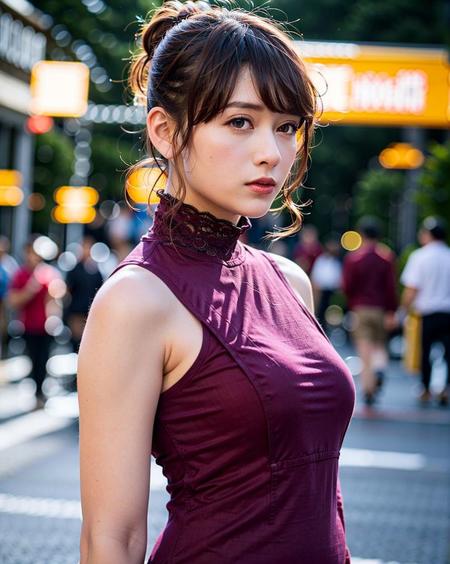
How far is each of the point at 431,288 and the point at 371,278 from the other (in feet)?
2.40

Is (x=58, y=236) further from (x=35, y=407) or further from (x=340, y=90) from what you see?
(x=35, y=407)

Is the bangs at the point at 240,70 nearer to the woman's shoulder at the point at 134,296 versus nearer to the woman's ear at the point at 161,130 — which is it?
the woman's ear at the point at 161,130

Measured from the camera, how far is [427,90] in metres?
17.0

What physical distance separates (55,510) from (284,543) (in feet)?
18.2

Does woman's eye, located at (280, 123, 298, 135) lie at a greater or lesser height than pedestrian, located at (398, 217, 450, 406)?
greater

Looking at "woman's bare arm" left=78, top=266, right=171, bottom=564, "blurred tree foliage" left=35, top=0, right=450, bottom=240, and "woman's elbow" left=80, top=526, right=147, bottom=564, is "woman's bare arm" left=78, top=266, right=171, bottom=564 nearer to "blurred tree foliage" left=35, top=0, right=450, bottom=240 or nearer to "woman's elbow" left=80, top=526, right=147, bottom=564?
"woman's elbow" left=80, top=526, right=147, bottom=564

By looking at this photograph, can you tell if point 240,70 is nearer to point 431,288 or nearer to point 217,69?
point 217,69

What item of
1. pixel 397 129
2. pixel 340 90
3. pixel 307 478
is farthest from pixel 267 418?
pixel 397 129

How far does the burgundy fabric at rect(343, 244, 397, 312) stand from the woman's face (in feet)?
36.5

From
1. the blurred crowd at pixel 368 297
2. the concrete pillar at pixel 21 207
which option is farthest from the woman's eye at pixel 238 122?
the concrete pillar at pixel 21 207

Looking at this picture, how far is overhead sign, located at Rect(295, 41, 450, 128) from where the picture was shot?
54.5 feet

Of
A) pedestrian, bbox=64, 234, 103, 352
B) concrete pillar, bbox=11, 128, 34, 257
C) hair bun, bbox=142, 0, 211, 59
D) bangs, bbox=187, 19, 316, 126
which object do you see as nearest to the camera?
bangs, bbox=187, 19, 316, 126

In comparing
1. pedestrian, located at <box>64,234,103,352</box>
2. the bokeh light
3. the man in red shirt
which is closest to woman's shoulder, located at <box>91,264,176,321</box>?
the man in red shirt

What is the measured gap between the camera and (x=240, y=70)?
204cm
